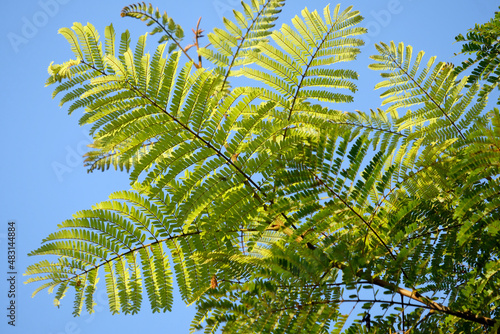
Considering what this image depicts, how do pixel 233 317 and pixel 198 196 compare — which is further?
pixel 198 196

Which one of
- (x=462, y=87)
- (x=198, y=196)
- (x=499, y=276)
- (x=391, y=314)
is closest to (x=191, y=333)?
(x=198, y=196)

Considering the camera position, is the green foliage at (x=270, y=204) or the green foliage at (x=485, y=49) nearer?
the green foliage at (x=270, y=204)

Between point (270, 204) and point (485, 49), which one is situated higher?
point (485, 49)

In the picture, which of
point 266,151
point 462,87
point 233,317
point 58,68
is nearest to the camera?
point 233,317

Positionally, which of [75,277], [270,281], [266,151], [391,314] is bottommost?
[391,314]

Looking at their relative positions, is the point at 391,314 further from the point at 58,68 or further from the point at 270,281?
the point at 58,68

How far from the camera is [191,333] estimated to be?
240 cm

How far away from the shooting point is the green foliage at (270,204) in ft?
7.14

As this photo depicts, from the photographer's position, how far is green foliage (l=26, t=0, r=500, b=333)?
7.14ft

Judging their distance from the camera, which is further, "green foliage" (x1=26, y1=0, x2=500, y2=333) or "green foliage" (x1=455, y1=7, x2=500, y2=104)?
"green foliage" (x1=455, y1=7, x2=500, y2=104)

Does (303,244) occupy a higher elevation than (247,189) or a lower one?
lower

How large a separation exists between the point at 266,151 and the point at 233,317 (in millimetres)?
887

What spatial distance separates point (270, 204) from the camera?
2.41 metres

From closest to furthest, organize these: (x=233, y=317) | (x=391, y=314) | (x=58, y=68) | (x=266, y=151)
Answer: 1. (x=233, y=317)
2. (x=391, y=314)
3. (x=266, y=151)
4. (x=58, y=68)
